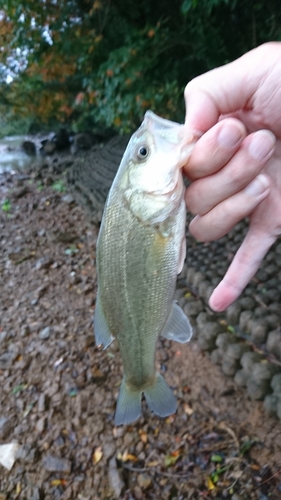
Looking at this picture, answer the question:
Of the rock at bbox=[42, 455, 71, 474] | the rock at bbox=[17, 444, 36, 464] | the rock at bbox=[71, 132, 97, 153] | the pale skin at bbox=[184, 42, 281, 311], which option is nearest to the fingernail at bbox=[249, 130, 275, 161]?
the pale skin at bbox=[184, 42, 281, 311]

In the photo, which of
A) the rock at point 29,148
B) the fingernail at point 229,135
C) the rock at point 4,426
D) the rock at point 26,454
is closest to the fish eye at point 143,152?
the fingernail at point 229,135

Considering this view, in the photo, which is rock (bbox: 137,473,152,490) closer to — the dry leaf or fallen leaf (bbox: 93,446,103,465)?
fallen leaf (bbox: 93,446,103,465)

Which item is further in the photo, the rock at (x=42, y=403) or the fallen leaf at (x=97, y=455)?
Result: the rock at (x=42, y=403)

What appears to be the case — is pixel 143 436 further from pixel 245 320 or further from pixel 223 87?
pixel 223 87

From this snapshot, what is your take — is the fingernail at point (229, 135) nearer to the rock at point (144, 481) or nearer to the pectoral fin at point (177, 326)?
the pectoral fin at point (177, 326)

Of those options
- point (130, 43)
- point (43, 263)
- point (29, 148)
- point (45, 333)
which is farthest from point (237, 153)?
point (29, 148)

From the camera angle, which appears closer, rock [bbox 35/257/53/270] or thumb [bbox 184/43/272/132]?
thumb [bbox 184/43/272/132]

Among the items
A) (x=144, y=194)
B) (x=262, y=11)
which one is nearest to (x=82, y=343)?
(x=144, y=194)
